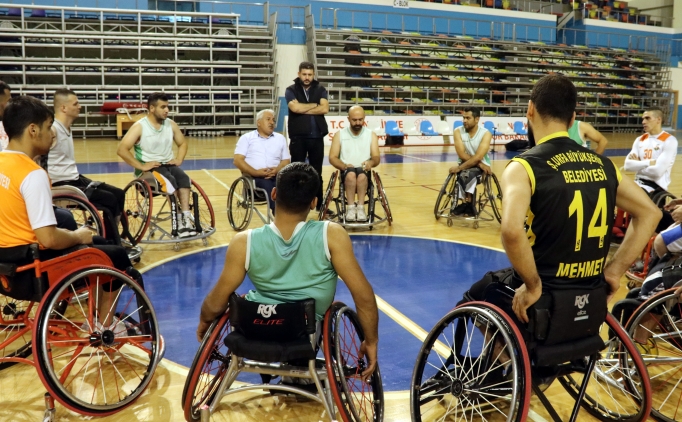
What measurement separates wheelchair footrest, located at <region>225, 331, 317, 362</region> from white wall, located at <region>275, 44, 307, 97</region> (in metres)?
14.8

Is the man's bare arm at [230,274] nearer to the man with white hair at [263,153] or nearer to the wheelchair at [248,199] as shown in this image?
the wheelchair at [248,199]

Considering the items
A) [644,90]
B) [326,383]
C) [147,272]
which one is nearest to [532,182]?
[326,383]

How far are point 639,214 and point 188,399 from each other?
162 cm

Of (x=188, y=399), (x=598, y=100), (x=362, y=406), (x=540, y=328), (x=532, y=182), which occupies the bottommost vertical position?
(x=362, y=406)

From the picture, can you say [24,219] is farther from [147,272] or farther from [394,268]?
[394,268]

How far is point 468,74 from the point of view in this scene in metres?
18.3

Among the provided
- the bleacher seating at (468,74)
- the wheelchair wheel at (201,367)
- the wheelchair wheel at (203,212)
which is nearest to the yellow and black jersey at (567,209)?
the wheelchair wheel at (201,367)

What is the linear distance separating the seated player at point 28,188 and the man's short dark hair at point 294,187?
100cm

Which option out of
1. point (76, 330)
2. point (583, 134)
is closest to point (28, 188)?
point (76, 330)

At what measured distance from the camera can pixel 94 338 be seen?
2342 millimetres

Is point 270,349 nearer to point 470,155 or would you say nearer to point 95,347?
point 95,347

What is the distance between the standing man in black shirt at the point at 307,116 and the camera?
6.03 meters

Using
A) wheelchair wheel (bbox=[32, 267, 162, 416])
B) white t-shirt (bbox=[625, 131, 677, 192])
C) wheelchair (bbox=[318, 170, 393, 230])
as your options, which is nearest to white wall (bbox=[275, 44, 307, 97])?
wheelchair (bbox=[318, 170, 393, 230])

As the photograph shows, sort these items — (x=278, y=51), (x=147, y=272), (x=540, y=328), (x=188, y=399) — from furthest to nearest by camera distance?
Answer: (x=278, y=51) → (x=147, y=272) → (x=188, y=399) → (x=540, y=328)
